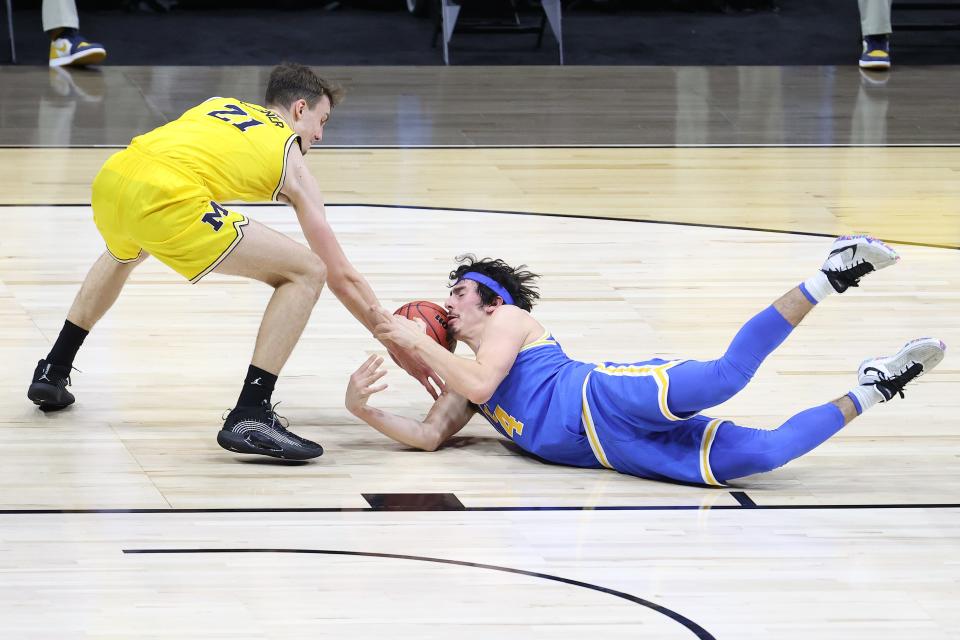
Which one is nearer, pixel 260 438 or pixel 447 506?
pixel 447 506

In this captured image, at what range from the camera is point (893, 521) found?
12.3 ft

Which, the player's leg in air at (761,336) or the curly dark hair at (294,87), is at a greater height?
the curly dark hair at (294,87)

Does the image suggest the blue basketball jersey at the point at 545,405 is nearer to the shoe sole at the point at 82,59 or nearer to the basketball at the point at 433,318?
the basketball at the point at 433,318

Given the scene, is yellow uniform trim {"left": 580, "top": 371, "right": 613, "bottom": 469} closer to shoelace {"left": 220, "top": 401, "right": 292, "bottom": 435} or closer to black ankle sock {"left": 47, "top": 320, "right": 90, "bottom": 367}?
shoelace {"left": 220, "top": 401, "right": 292, "bottom": 435}

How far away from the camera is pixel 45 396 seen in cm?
447

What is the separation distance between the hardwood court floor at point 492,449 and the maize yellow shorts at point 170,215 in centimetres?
51

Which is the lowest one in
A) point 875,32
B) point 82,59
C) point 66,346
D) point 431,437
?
point 82,59

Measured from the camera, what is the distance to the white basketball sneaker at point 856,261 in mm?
3863

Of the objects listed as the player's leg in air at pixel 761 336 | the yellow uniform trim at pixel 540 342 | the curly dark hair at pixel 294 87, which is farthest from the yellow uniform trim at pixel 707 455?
the curly dark hair at pixel 294 87

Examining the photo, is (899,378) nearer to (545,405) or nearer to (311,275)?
(545,405)

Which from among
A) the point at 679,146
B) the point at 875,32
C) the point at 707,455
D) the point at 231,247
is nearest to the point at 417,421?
the point at 231,247

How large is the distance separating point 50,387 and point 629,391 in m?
1.62

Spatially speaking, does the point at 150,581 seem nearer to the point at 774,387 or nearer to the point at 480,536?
the point at 480,536

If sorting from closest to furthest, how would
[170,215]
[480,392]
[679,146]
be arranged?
1. [480,392]
2. [170,215]
3. [679,146]
